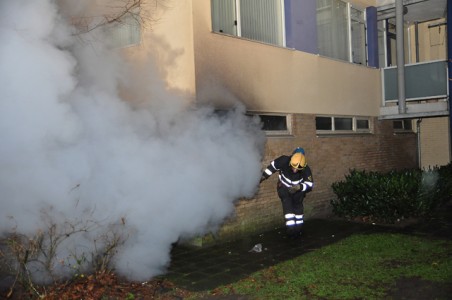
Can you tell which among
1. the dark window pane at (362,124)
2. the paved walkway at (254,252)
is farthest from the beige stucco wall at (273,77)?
the paved walkway at (254,252)

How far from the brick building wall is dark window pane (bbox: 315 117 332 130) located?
0.25 m

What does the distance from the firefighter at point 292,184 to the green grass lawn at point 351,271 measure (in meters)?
0.92

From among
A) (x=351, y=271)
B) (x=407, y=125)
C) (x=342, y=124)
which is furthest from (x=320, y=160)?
(x=407, y=125)

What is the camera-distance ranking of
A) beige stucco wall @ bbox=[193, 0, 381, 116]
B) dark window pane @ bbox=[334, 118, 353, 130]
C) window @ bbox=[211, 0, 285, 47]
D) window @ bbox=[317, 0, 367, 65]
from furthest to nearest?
dark window pane @ bbox=[334, 118, 353, 130] < window @ bbox=[317, 0, 367, 65] < window @ bbox=[211, 0, 285, 47] < beige stucco wall @ bbox=[193, 0, 381, 116]

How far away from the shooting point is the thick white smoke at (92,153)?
437 cm

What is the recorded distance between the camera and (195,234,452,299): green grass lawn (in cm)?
496

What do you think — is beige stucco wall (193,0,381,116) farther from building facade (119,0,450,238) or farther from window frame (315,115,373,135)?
window frame (315,115,373,135)

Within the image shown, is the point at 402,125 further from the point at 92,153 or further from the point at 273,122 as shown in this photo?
the point at 92,153

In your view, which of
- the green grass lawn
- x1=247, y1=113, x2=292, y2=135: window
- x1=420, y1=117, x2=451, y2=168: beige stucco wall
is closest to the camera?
the green grass lawn

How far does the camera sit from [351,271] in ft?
18.6

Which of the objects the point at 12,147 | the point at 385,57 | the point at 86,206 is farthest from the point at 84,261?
the point at 385,57

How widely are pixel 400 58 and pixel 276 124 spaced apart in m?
4.90

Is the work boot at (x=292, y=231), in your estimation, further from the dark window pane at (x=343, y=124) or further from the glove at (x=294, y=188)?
the dark window pane at (x=343, y=124)

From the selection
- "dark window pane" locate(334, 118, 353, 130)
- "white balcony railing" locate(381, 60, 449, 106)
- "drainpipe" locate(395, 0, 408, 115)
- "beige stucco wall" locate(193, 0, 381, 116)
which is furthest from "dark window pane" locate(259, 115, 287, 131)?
"white balcony railing" locate(381, 60, 449, 106)
